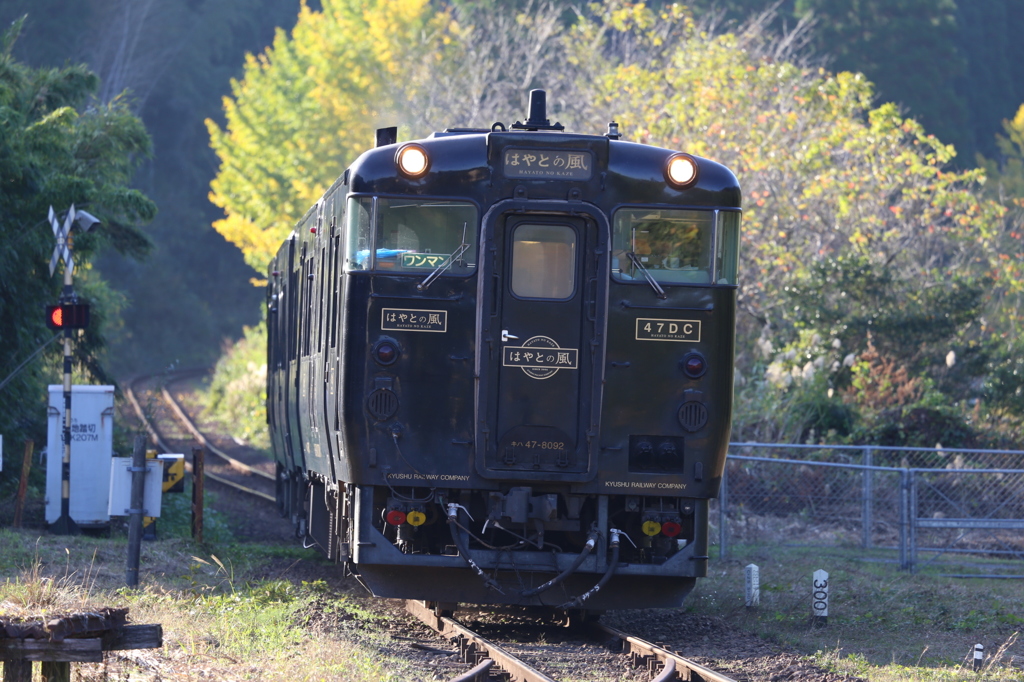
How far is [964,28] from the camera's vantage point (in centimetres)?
5022

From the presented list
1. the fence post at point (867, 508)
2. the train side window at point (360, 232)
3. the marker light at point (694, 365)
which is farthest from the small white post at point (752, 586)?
the train side window at point (360, 232)

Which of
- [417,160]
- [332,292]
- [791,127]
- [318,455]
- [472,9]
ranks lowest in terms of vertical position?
[318,455]

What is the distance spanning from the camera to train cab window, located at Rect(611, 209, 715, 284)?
8.73m

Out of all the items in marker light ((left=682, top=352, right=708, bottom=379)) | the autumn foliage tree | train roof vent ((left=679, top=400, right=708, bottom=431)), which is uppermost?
the autumn foliage tree

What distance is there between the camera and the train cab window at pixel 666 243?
8.73 meters

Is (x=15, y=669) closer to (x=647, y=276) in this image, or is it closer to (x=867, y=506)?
(x=647, y=276)

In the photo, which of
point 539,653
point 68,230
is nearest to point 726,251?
point 539,653

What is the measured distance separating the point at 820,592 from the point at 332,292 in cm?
460

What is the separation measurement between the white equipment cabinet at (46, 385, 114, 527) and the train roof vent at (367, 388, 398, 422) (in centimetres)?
604

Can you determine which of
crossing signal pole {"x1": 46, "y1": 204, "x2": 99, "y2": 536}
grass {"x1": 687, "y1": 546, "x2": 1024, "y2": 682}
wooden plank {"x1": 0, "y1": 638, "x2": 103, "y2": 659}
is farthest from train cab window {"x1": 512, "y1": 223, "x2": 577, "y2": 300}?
crossing signal pole {"x1": 46, "y1": 204, "x2": 99, "y2": 536}

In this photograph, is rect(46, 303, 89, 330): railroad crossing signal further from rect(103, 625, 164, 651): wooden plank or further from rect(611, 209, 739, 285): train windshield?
rect(103, 625, 164, 651): wooden plank

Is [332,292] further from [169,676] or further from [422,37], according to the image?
[422,37]

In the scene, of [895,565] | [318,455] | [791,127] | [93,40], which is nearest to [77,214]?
[318,455]

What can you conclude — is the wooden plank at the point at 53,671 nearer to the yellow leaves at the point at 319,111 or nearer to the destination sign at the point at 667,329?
the destination sign at the point at 667,329
